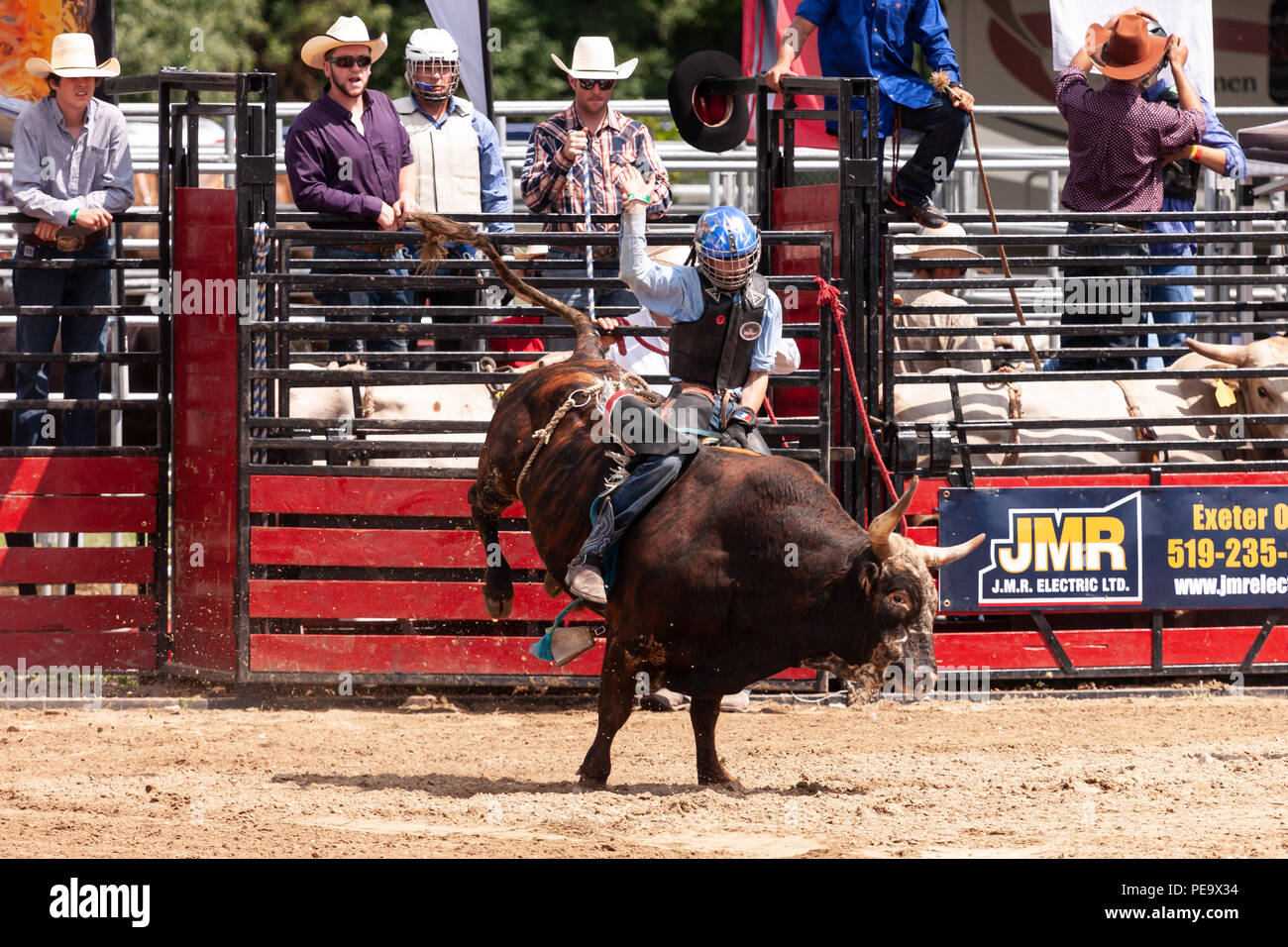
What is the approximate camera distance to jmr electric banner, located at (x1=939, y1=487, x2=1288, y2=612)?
9023 millimetres

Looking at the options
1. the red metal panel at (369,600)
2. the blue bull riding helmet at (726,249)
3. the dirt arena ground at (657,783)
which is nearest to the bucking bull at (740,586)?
the dirt arena ground at (657,783)

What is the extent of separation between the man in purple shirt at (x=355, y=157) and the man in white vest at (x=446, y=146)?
22 centimetres

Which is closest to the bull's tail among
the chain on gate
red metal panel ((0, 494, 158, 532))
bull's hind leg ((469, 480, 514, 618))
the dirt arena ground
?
bull's hind leg ((469, 480, 514, 618))

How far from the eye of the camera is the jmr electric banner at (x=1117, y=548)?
9023 mm

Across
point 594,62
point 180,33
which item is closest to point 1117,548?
point 594,62

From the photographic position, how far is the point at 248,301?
8820mm

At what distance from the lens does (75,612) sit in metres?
9.10

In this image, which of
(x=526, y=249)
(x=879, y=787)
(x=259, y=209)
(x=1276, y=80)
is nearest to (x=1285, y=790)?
(x=879, y=787)

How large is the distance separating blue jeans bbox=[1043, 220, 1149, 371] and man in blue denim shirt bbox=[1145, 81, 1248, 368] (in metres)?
0.15

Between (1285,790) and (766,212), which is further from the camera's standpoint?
(766,212)

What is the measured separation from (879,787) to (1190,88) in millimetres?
5527

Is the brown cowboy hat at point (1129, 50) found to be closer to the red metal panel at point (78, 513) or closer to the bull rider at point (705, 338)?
the bull rider at point (705, 338)

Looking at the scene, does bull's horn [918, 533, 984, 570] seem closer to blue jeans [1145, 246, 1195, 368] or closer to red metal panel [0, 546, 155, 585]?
blue jeans [1145, 246, 1195, 368]

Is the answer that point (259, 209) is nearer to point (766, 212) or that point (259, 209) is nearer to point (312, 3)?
point (766, 212)
